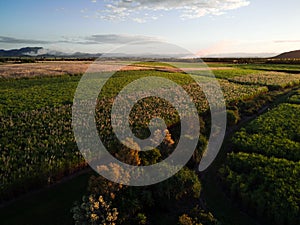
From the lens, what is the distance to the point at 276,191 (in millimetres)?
13500

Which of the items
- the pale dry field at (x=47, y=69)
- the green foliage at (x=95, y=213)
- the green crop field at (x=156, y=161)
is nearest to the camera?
the green foliage at (x=95, y=213)

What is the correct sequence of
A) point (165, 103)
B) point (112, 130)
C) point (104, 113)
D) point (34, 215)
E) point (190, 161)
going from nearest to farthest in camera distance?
point (34, 215) < point (190, 161) < point (112, 130) < point (104, 113) < point (165, 103)

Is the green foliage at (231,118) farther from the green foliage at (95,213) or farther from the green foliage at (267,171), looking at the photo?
the green foliage at (95,213)

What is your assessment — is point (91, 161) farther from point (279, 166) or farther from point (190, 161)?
point (279, 166)

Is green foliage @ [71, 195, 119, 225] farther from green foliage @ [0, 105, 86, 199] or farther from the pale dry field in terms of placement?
the pale dry field

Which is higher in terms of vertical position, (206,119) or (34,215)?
(206,119)

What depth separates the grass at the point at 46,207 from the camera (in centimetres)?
1277

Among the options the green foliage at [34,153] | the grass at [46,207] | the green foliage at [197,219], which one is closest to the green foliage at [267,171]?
the green foliage at [197,219]

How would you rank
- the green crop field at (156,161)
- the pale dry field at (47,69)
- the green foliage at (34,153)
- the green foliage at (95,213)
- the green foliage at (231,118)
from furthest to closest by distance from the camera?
the pale dry field at (47,69)
the green foliage at (231,118)
the green foliage at (34,153)
the green crop field at (156,161)
the green foliage at (95,213)

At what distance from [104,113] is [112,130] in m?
5.51

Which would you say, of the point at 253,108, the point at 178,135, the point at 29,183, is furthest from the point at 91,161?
the point at 253,108

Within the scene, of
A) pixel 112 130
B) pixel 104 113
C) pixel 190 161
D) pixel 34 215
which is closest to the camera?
pixel 34 215

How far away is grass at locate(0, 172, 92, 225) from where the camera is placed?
503 inches

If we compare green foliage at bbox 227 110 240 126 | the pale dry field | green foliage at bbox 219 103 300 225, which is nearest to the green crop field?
green foliage at bbox 219 103 300 225
